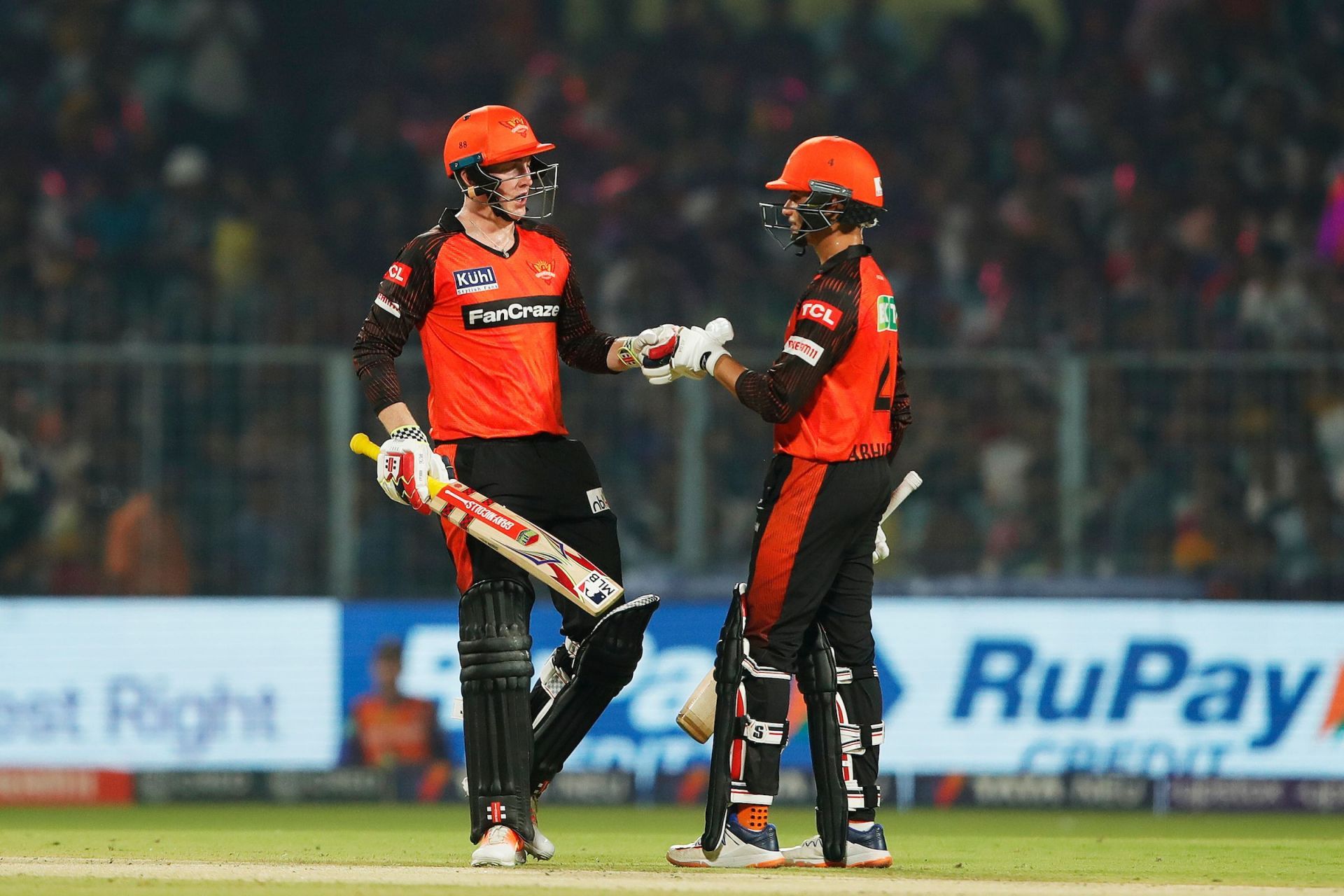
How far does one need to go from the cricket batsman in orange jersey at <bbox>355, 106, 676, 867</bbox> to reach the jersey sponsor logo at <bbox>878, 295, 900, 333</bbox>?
2.37ft

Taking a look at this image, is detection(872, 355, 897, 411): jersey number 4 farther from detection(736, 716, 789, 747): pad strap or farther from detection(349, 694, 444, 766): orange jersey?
detection(349, 694, 444, 766): orange jersey

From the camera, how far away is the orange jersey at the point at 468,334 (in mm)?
7039

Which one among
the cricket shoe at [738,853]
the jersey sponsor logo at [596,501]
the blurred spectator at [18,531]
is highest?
the jersey sponsor logo at [596,501]

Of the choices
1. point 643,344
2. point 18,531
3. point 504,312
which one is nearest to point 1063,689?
point 643,344

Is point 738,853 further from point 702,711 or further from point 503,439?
point 503,439

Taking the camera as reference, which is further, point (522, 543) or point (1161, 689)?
point (1161, 689)

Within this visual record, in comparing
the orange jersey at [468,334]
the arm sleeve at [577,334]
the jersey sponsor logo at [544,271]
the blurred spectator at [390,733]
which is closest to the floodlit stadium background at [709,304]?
the blurred spectator at [390,733]

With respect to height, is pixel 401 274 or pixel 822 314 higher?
pixel 401 274

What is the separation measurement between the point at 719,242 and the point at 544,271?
27.6 feet

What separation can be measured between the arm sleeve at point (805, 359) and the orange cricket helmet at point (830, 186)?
28 centimetres

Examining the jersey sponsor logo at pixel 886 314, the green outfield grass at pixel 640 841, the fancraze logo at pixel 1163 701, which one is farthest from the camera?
the fancraze logo at pixel 1163 701

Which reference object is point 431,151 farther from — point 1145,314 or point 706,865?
point 706,865

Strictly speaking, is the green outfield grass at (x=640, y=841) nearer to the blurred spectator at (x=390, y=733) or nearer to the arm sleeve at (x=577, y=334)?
the blurred spectator at (x=390, y=733)

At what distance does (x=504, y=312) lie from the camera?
23.2ft
